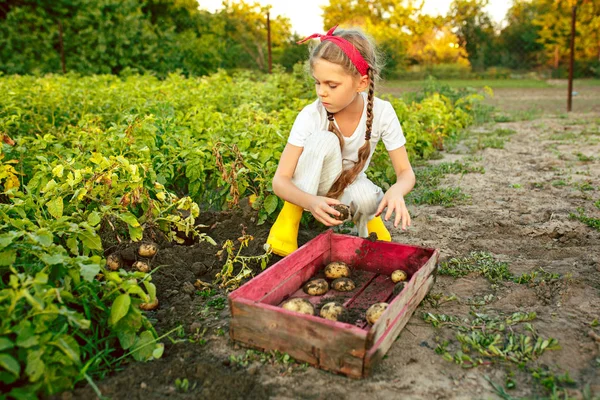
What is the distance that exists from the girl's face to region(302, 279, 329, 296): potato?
924mm

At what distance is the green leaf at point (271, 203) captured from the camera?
3260 millimetres

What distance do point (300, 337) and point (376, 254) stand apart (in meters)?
0.98

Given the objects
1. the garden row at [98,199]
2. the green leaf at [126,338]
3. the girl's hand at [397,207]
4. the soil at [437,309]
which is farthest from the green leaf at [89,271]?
the girl's hand at [397,207]

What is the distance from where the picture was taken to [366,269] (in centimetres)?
294

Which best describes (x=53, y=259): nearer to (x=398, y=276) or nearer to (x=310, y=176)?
(x=310, y=176)

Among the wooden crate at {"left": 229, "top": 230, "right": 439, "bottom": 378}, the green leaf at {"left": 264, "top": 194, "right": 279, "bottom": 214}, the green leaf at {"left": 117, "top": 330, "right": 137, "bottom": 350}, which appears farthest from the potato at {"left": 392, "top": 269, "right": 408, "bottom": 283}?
the green leaf at {"left": 117, "top": 330, "right": 137, "bottom": 350}

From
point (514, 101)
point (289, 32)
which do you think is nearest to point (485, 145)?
point (514, 101)

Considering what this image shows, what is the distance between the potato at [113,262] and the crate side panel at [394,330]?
1437 millimetres

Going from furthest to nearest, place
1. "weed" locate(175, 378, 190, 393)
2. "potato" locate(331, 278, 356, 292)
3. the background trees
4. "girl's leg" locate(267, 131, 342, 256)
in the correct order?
the background trees, "girl's leg" locate(267, 131, 342, 256), "potato" locate(331, 278, 356, 292), "weed" locate(175, 378, 190, 393)

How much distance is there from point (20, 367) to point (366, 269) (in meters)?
1.74

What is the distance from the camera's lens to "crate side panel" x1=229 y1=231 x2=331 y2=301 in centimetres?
229

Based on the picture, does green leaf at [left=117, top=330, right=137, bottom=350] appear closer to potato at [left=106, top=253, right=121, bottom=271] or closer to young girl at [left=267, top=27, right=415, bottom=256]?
potato at [left=106, top=253, right=121, bottom=271]

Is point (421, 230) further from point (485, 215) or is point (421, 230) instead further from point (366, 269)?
point (366, 269)

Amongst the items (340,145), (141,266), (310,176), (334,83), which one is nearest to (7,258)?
(141,266)
